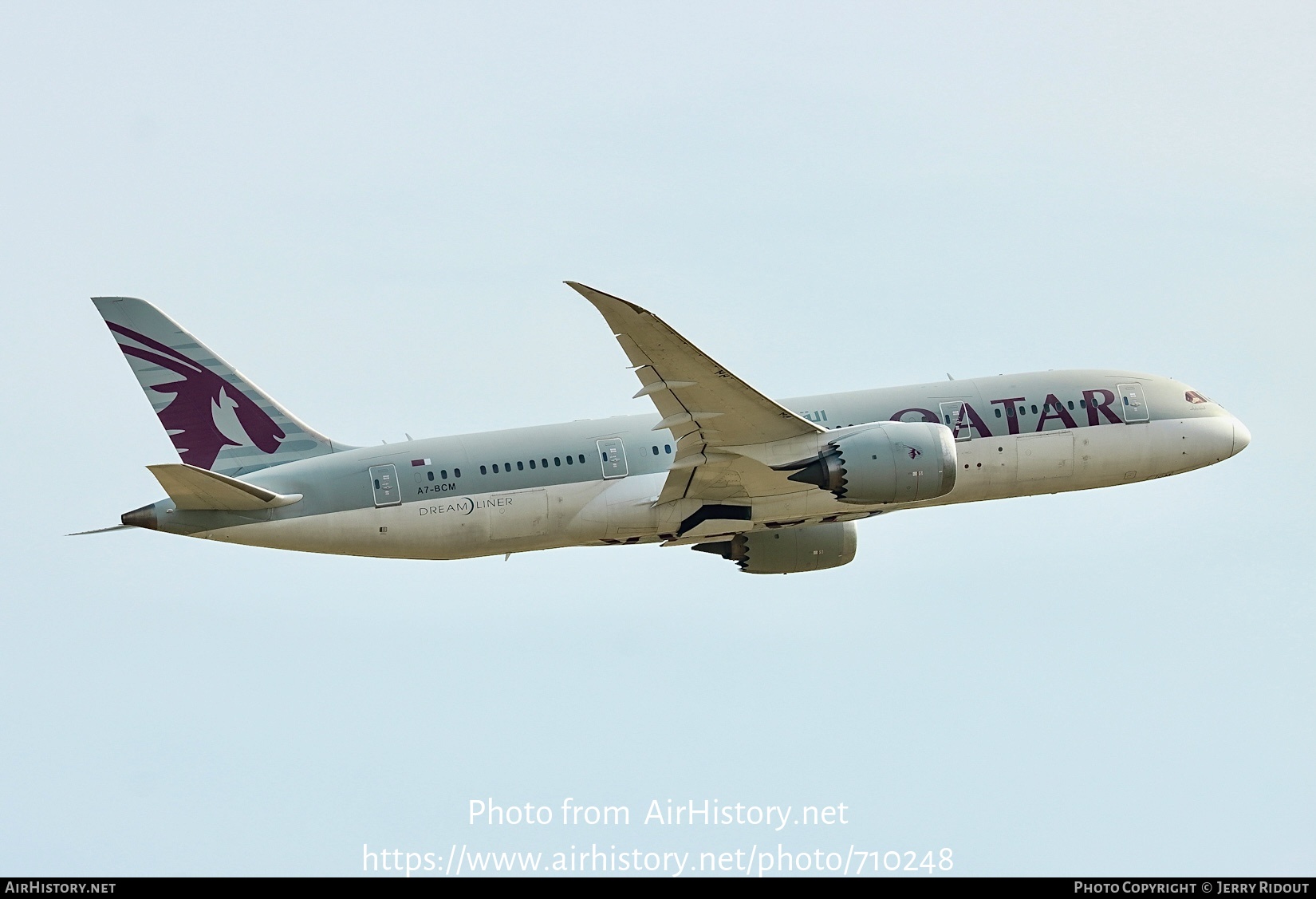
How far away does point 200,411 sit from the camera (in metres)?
42.7

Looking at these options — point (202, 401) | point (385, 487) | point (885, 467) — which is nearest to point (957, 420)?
point (885, 467)

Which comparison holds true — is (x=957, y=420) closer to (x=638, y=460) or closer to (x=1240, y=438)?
(x=638, y=460)

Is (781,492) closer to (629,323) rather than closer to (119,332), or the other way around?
(629,323)

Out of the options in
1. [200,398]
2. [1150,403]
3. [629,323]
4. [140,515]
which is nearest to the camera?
[629,323]

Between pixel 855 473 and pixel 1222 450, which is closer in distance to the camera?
pixel 855 473

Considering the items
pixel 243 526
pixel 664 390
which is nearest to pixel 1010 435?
pixel 664 390

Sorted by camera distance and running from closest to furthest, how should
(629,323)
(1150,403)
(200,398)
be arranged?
1. (629,323)
2. (200,398)
3. (1150,403)

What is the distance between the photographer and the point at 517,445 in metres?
41.5

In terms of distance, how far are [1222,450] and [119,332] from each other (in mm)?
31400

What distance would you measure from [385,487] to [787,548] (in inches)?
488

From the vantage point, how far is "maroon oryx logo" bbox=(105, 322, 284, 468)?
42500 millimetres

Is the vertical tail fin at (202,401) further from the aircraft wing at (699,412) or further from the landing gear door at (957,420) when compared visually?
the landing gear door at (957,420)

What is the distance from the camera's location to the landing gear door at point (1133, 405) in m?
45.2

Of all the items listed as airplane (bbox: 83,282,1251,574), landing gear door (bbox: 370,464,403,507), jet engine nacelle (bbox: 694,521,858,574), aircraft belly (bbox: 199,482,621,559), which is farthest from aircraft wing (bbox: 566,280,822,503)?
landing gear door (bbox: 370,464,403,507)
